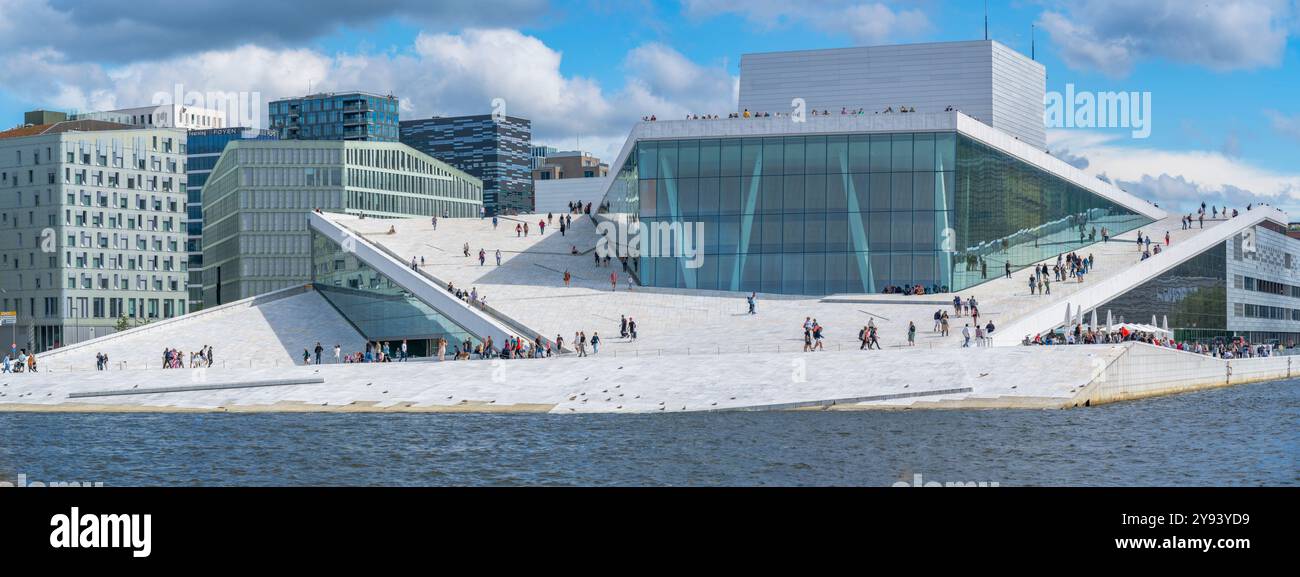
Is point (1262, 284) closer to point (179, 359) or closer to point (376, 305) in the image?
point (376, 305)

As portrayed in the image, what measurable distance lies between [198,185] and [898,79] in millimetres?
98719

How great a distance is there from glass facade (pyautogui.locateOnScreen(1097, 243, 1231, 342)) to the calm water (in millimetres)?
22608

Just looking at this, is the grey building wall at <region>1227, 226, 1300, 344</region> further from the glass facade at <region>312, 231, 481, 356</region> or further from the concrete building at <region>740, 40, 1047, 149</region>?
the glass facade at <region>312, 231, 481, 356</region>

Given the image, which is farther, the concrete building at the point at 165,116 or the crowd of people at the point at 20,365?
the concrete building at the point at 165,116

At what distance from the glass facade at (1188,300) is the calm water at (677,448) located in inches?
890

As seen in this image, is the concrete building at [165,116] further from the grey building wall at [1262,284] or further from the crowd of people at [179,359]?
the grey building wall at [1262,284]

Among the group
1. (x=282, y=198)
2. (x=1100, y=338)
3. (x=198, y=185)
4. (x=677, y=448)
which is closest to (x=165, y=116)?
(x=198, y=185)

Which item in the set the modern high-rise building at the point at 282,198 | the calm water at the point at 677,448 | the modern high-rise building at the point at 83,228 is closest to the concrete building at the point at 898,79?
the calm water at the point at 677,448

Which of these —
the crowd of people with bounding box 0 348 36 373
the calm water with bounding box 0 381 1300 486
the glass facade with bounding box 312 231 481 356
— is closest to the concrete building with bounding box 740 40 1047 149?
the glass facade with bounding box 312 231 481 356

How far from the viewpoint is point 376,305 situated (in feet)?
231

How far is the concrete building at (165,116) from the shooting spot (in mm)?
173375

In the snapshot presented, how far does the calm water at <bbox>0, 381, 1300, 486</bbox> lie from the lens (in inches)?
1137
